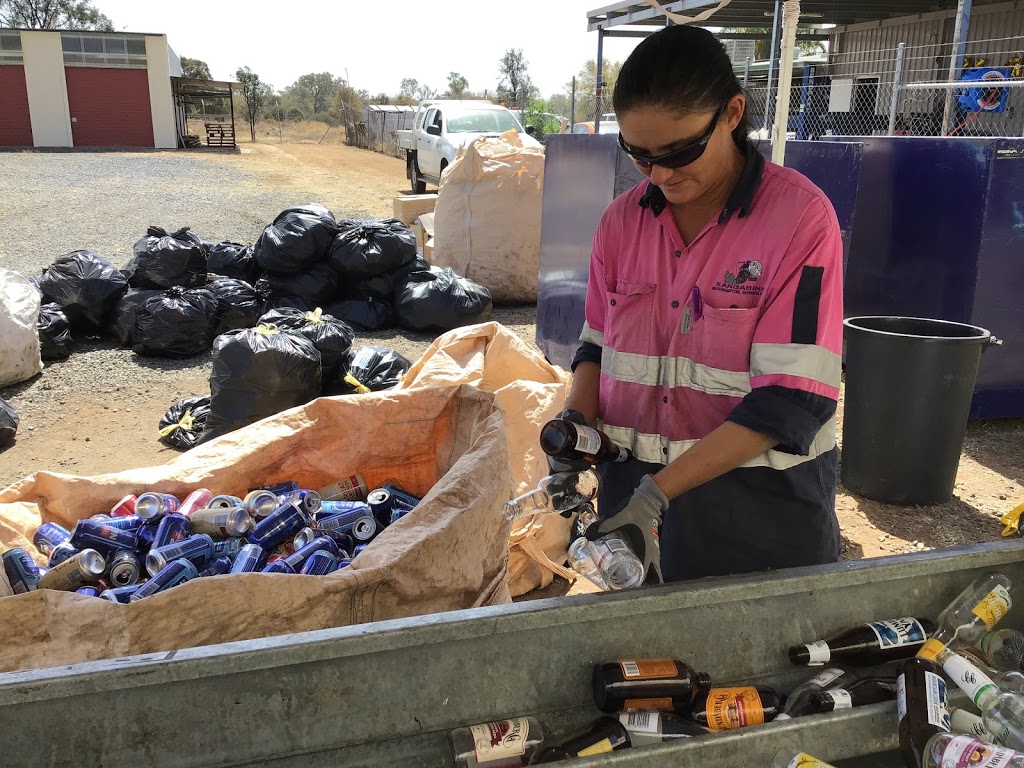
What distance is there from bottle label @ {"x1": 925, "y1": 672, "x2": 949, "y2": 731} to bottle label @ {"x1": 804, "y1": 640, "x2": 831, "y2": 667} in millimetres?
233

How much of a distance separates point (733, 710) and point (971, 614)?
67 cm

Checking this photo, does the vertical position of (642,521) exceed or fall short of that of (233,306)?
it exceeds it

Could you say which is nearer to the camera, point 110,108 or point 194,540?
point 194,540

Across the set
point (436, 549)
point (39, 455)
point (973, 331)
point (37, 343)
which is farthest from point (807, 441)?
point (37, 343)

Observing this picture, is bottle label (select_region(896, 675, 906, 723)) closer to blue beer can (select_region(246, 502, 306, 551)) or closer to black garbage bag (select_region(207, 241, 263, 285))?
blue beer can (select_region(246, 502, 306, 551))

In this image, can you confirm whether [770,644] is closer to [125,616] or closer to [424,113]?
[125,616]

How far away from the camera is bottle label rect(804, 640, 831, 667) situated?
1.71 m

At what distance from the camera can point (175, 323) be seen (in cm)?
640

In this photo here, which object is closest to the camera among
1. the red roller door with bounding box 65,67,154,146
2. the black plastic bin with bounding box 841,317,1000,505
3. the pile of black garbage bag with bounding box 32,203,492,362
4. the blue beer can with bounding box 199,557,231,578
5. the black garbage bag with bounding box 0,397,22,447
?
the blue beer can with bounding box 199,557,231,578

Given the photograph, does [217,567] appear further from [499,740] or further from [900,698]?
[900,698]

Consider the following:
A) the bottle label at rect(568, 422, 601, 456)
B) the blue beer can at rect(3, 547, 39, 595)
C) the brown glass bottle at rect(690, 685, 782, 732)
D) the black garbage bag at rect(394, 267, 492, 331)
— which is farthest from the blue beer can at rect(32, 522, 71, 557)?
the black garbage bag at rect(394, 267, 492, 331)

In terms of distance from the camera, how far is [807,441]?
5.47 feet

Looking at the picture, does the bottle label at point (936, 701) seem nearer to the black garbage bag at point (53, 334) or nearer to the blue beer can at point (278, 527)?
the blue beer can at point (278, 527)

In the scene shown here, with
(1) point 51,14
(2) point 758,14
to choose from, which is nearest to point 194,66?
(1) point 51,14
